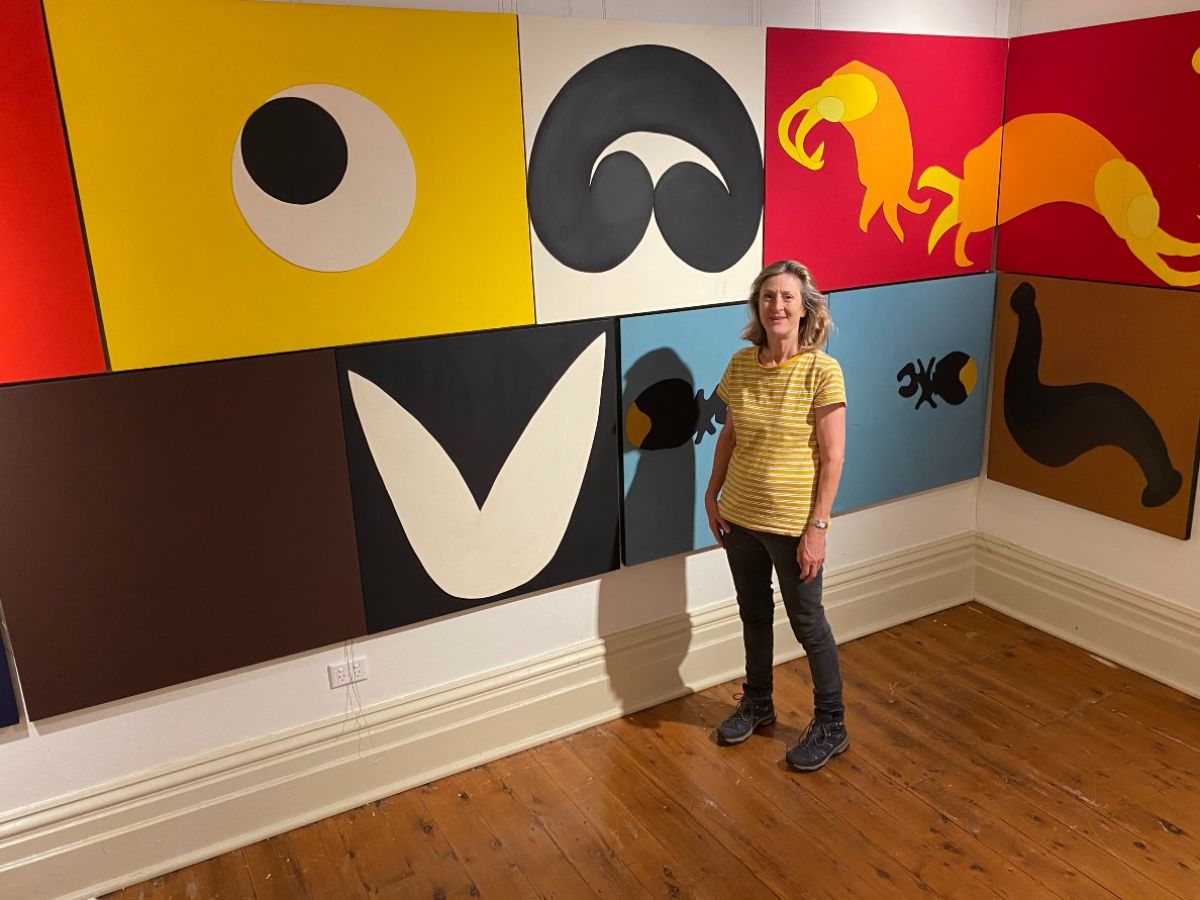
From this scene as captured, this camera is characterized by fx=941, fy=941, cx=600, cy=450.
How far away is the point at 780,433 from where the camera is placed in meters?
2.62

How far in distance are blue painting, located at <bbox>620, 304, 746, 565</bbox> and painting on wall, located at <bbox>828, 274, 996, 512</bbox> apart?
19.3 inches

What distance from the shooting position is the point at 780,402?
2609mm

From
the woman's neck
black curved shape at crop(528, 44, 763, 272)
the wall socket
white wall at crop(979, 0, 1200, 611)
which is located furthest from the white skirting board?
black curved shape at crop(528, 44, 763, 272)

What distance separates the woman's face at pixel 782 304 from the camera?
2549mm

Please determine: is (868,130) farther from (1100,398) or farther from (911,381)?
(1100,398)

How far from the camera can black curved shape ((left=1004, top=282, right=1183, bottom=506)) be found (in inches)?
123

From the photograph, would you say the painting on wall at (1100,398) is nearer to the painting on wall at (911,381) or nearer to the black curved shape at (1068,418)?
the black curved shape at (1068,418)

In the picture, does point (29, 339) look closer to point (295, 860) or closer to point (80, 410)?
point (80, 410)

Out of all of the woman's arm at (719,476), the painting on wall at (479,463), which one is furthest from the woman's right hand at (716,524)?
the painting on wall at (479,463)

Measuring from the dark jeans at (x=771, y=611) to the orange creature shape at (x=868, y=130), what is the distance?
1193 millimetres

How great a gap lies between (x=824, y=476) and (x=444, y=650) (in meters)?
1.22

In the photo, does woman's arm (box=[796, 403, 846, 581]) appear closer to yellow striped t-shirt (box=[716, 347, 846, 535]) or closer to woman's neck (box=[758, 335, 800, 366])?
yellow striped t-shirt (box=[716, 347, 846, 535])

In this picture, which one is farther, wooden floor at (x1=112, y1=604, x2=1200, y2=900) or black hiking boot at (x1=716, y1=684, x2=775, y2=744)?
black hiking boot at (x1=716, y1=684, x2=775, y2=744)

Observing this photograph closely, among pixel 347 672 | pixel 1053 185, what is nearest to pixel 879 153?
pixel 1053 185
